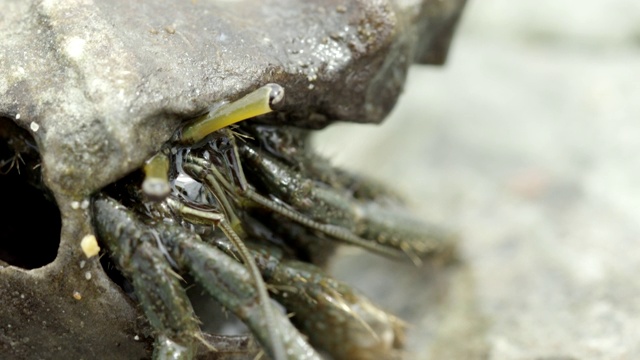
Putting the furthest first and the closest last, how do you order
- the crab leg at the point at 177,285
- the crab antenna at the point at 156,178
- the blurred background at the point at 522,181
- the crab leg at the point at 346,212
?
the blurred background at the point at 522,181 → the crab leg at the point at 346,212 → the crab leg at the point at 177,285 → the crab antenna at the point at 156,178

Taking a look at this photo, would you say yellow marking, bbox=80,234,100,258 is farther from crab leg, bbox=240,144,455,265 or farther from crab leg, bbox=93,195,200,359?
crab leg, bbox=240,144,455,265

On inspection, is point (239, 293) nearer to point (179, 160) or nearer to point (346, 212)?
point (179, 160)

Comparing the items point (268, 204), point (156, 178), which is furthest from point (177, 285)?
point (268, 204)

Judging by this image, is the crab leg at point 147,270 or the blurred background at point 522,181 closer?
the crab leg at point 147,270

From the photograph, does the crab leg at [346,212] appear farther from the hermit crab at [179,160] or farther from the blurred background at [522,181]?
the blurred background at [522,181]

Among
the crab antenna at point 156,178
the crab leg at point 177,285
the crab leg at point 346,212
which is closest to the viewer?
the crab antenna at point 156,178

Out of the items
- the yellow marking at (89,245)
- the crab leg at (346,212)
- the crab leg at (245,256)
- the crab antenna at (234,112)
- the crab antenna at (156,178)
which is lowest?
the crab leg at (346,212)

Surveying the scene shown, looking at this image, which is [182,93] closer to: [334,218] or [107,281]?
[107,281]

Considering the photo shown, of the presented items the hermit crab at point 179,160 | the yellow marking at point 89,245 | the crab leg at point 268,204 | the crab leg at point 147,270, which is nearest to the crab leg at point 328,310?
the hermit crab at point 179,160
